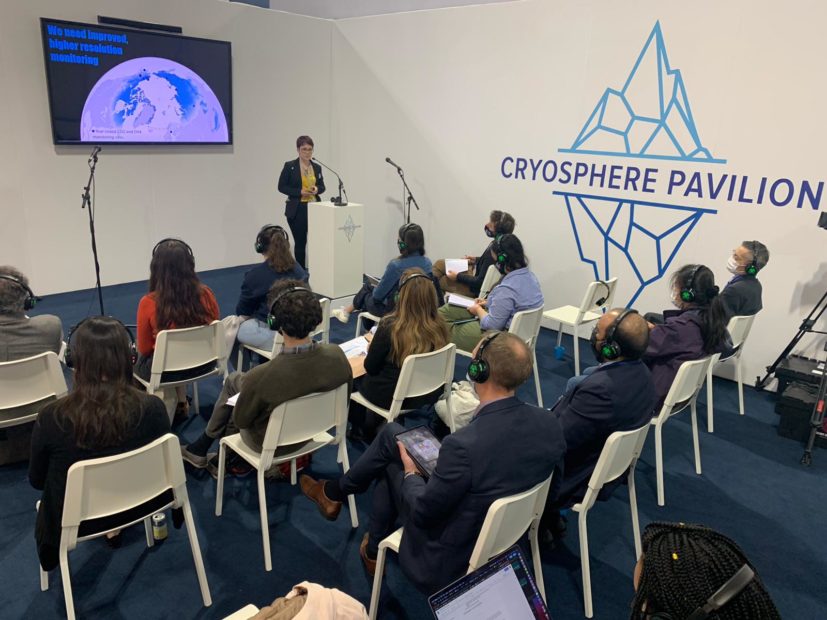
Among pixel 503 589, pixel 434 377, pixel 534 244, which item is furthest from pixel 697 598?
pixel 534 244

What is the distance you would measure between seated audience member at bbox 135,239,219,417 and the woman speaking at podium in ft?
11.3

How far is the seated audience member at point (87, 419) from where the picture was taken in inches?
83.5

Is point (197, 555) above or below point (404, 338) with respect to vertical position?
below

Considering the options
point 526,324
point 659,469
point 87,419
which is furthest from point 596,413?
point 87,419

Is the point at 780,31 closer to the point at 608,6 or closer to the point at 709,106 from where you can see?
the point at 709,106

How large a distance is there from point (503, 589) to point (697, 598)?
2.32ft

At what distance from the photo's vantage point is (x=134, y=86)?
6.08 meters

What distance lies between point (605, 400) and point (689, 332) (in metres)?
1.24

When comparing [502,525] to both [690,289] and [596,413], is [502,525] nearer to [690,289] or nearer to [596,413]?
[596,413]

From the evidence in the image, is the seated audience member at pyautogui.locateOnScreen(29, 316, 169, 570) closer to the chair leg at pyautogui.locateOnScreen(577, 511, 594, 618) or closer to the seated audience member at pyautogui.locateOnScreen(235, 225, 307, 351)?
the seated audience member at pyautogui.locateOnScreen(235, 225, 307, 351)

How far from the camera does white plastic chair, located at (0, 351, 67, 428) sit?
2.81 metres

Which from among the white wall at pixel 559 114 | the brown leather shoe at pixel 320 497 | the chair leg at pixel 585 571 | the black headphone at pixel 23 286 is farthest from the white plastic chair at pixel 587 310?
the black headphone at pixel 23 286

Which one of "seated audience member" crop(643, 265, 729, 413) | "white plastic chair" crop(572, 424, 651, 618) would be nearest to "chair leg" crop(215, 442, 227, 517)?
"white plastic chair" crop(572, 424, 651, 618)

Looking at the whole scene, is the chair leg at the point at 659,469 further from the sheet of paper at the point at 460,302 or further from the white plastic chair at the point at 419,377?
the sheet of paper at the point at 460,302
